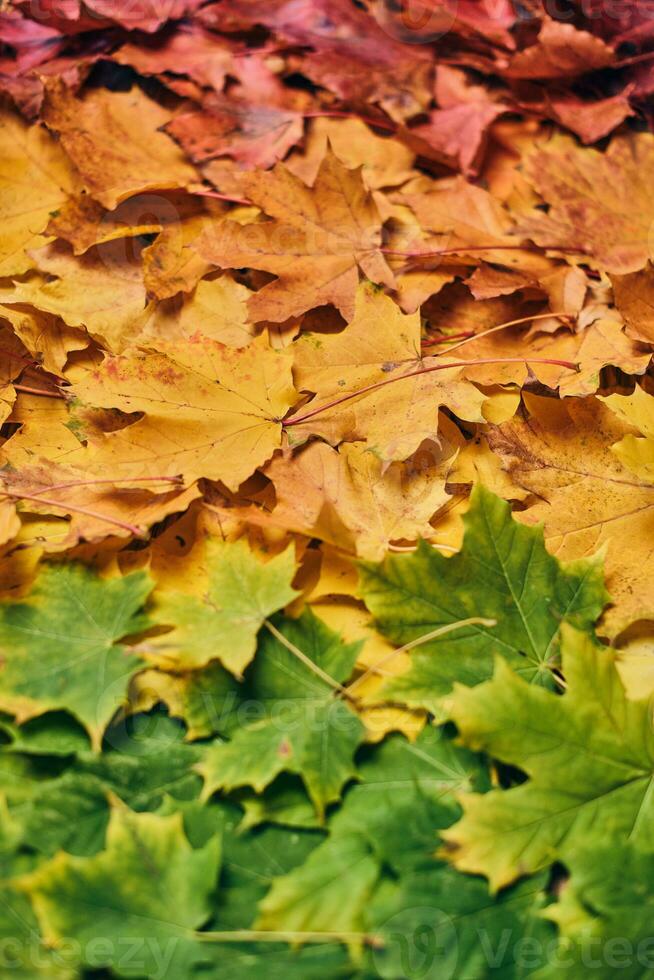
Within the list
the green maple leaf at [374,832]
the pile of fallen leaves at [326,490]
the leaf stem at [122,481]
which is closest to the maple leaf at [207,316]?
the pile of fallen leaves at [326,490]

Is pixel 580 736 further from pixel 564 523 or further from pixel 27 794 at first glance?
pixel 27 794

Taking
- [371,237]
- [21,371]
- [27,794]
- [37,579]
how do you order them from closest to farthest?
1. [27,794]
2. [37,579]
3. [21,371]
4. [371,237]

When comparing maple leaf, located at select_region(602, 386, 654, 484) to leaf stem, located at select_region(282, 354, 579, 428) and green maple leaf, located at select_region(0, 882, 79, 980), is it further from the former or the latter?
green maple leaf, located at select_region(0, 882, 79, 980)

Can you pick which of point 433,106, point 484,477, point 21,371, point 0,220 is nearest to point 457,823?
point 484,477

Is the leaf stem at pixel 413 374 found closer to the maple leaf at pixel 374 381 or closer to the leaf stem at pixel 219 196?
the maple leaf at pixel 374 381

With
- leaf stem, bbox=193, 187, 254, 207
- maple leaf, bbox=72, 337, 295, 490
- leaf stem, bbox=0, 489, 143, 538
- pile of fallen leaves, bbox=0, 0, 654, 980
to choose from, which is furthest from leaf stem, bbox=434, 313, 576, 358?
leaf stem, bbox=0, 489, 143, 538
